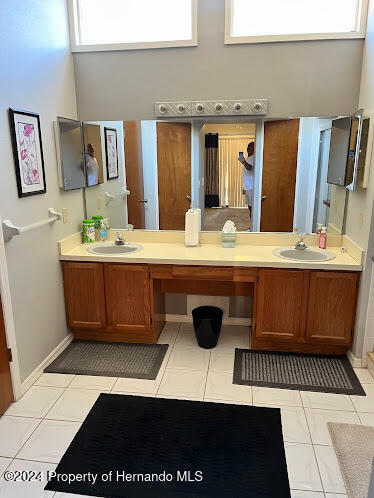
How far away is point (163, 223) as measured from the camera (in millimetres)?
3320

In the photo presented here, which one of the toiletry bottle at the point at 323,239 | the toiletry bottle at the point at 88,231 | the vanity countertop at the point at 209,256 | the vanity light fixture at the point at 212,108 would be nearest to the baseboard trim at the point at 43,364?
the vanity countertop at the point at 209,256

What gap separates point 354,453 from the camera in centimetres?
199

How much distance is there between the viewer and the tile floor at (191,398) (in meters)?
1.88

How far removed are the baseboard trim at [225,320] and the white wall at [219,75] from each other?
1826mm

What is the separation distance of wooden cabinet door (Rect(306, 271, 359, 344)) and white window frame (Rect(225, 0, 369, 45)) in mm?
1783

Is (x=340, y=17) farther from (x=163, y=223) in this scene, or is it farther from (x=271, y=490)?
(x=271, y=490)

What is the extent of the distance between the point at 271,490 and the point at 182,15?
10.9 ft

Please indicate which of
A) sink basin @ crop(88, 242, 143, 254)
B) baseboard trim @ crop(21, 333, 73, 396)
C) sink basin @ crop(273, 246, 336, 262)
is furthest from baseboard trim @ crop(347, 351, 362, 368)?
baseboard trim @ crop(21, 333, 73, 396)

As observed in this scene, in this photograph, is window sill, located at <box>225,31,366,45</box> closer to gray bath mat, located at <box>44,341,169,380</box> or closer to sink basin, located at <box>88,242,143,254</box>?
sink basin, located at <box>88,242,143,254</box>

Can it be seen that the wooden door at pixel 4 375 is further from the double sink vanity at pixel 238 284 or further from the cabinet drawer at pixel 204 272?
the cabinet drawer at pixel 204 272

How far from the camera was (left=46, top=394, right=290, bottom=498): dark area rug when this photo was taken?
1.82m

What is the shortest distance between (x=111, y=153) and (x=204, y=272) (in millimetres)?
1397

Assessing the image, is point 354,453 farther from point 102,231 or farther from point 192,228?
point 102,231

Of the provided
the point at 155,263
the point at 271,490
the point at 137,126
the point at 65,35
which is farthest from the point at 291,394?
the point at 65,35
